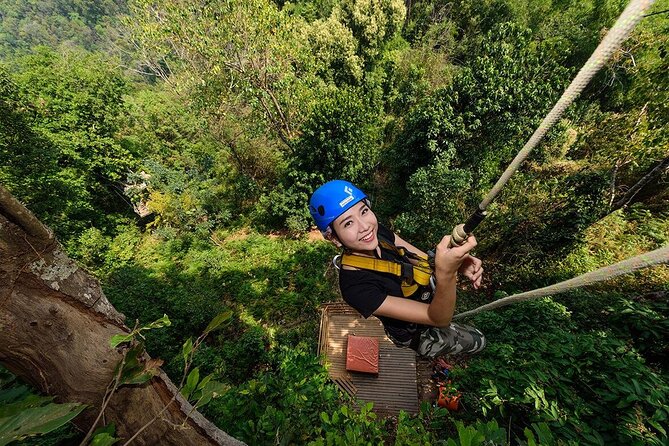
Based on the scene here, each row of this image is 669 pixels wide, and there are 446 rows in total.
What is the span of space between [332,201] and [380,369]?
5.29 metres

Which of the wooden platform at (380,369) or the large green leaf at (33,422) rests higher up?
the large green leaf at (33,422)

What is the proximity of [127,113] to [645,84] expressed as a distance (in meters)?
20.6

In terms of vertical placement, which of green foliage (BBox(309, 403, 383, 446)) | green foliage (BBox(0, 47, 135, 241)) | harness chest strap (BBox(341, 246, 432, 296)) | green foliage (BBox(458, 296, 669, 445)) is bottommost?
green foliage (BBox(458, 296, 669, 445))

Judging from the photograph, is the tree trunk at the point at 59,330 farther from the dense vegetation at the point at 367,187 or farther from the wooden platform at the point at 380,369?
the wooden platform at the point at 380,369

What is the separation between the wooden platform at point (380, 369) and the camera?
568 centimetres

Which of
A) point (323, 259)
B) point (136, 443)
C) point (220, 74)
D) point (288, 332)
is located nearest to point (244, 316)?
point (288, 332)

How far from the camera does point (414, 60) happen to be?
14859 millimetres

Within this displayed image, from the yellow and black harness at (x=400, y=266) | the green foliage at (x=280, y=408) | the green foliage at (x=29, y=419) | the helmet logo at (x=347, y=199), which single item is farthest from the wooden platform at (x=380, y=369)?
the green foliage at (x=29, y=419)

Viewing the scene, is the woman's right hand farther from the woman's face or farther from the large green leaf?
the large green leaf

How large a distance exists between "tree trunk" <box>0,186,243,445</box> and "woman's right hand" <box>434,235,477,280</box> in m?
1.58

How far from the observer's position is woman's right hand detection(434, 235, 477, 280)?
1.63 metres

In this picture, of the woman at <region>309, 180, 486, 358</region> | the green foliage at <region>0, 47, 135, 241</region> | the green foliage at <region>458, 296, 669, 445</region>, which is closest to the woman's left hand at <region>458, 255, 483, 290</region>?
the woman at <region>309, 180, 486, 358</region>

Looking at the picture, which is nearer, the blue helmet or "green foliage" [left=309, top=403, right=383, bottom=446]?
"green foliage" [left=309, top=403, right=383, bottom=446]

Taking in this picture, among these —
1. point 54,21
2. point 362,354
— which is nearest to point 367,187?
point 362,354
